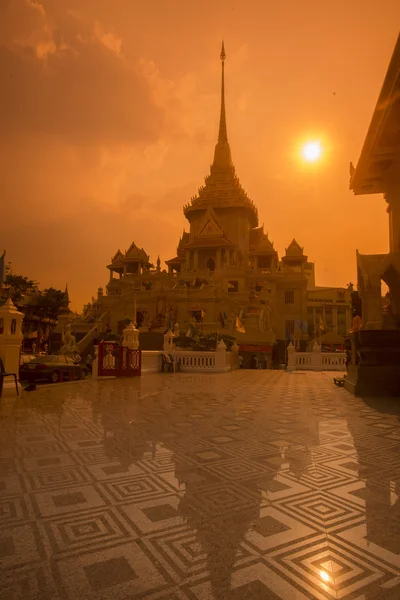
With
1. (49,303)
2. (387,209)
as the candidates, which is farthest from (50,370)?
(49,303)

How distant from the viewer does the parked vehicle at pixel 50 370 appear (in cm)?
1399

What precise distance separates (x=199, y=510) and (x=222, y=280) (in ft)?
120

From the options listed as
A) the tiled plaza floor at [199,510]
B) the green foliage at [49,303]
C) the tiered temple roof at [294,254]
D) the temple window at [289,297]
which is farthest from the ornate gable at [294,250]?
the tiled plaza floor at [199,510]

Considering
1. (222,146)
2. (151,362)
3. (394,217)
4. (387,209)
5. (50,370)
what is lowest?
(50,370)

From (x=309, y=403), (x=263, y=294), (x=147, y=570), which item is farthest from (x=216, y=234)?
(x=147, y=570)

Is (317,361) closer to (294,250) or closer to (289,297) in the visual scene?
(289,297)

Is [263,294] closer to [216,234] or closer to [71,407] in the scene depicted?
[216,234]

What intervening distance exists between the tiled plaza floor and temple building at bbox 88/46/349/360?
22861 mm

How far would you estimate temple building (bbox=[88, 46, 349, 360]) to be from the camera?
34.5 meters

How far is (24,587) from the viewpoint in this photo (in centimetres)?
183

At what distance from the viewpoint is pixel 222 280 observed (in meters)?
39.1

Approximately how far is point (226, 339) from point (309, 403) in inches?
736

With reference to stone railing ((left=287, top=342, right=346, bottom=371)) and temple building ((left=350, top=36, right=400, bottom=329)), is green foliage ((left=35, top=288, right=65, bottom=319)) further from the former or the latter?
temple building ((left=350, top=36, right=400, bottom=329))

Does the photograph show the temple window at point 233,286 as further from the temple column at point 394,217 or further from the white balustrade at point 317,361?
the temple column at point 394,217
